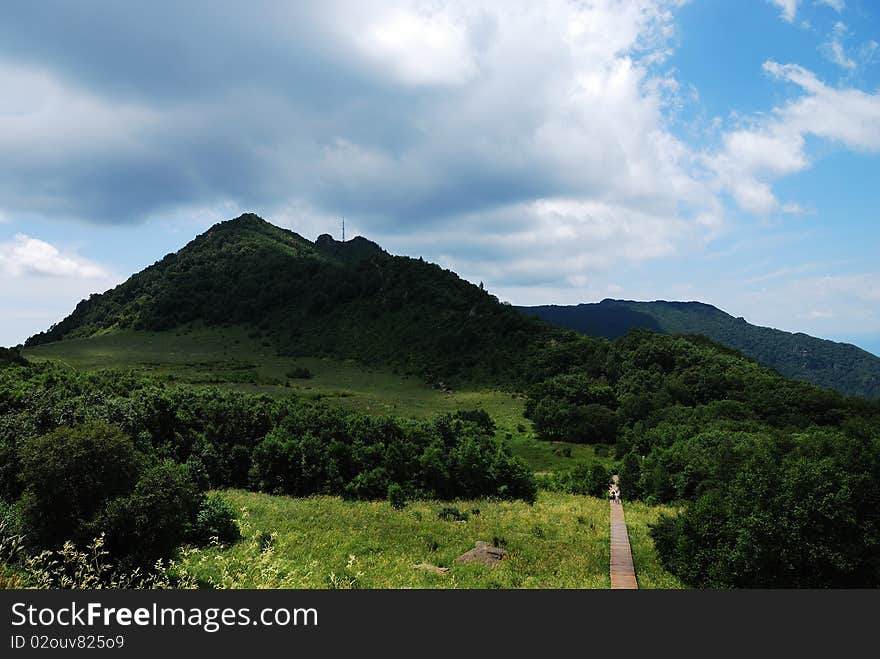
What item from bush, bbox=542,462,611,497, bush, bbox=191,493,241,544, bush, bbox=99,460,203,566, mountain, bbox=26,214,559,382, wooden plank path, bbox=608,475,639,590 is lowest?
bush, bbox=542,462,611,497

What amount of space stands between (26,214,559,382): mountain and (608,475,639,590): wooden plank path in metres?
78.7

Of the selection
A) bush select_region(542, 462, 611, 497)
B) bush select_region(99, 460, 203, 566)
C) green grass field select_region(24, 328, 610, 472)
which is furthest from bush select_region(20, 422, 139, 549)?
green grass field select_region(24, 328, 610, 472)

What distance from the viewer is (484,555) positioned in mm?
27344

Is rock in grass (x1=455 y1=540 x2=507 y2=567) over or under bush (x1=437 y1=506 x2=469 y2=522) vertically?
over

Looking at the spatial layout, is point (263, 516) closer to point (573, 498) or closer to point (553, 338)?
point (573, 498)

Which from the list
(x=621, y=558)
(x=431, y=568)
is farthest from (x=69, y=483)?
(x=621, y=558)

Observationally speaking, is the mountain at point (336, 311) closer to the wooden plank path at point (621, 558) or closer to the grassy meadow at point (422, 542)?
the grassy meadow at point (422, 542)

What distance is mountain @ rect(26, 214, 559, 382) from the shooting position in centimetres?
13100

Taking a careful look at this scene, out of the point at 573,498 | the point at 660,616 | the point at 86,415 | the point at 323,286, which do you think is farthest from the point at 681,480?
the point at 323,286

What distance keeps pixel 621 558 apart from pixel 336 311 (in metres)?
131

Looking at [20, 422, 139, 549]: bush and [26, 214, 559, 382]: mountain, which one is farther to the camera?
[26, 214, 559, 382]: mountain

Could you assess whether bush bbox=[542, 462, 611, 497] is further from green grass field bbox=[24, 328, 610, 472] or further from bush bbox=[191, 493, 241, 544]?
bush bbox=[191, 493, 241, 544]

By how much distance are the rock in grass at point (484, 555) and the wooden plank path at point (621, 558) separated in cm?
550

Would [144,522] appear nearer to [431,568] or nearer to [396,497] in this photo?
[431,568]
